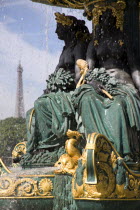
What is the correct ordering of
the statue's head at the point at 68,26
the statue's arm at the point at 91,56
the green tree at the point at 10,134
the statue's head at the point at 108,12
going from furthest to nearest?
the green tree at the point at 10,134 < the statue's head at the point at 68,26 < the statue's arm at the point at 91,56 < the statue's head at the point at 108,12

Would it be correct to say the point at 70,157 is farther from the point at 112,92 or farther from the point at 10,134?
the point at 10,134

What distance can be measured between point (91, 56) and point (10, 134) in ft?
38.4

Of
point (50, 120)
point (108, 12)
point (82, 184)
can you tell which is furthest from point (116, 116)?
point (108, 12)

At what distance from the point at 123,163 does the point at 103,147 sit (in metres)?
0.37

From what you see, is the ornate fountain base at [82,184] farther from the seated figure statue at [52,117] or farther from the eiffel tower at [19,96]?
the eiffel tower at [19,96]

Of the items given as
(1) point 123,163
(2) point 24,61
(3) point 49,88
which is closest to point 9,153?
(2) point 24,61

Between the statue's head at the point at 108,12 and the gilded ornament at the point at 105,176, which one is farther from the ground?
the statue's head at the point at 108,12

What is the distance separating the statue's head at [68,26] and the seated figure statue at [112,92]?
29.4 inches

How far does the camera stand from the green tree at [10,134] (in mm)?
19756

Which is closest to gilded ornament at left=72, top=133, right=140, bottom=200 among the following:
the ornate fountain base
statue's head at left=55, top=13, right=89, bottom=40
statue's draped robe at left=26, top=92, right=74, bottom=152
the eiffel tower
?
the ornate fountain base

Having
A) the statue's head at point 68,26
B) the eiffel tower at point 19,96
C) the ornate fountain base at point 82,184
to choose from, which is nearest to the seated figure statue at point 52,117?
the statue's head at point 68,26

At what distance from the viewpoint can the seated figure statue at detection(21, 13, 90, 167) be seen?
32.6ft

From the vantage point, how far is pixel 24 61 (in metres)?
20.1

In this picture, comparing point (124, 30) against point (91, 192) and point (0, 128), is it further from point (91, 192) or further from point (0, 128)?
point (0, 128)
